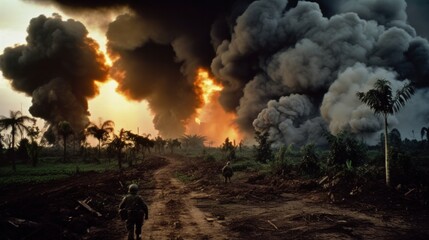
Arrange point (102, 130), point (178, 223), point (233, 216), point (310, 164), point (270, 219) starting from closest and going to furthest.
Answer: point (178, 223)
point (270, 219)
point (233, 216)
point (310, 164)
point (102, 130)

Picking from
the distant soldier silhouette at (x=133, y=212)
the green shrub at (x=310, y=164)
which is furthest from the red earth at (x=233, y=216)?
the green shrub at (x=310, y=164)

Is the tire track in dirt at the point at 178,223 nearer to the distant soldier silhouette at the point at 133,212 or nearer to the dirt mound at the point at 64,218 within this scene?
the distant soldier silhouette at the point at 133,212

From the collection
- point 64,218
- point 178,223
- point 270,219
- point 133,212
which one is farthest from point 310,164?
point 133,212

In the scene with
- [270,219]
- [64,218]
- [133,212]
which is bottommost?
[270,219]

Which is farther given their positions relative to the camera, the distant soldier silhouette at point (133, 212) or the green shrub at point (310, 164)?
the green shrub at point (310, 164)

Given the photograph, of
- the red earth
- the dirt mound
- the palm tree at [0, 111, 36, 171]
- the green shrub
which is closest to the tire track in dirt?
the red earth

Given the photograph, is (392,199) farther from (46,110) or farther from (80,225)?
(46,110)

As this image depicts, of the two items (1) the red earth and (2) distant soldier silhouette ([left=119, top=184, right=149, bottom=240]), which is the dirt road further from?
(2) distant soldier silhouette ([left=119, top=184, right=149, bottom=240])

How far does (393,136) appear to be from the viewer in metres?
76.8

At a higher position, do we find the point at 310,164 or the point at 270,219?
the point at 310,164

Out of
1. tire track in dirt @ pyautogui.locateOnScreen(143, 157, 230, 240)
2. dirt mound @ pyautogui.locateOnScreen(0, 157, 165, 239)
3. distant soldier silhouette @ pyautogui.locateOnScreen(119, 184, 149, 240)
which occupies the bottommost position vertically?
tire track in dirt @ pyautogui.locateOnScreen(143, 157, 230, 240)

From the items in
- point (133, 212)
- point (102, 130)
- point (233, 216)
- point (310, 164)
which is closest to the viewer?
point (133, 212)

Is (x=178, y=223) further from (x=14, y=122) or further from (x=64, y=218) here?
(x=14, y=122)

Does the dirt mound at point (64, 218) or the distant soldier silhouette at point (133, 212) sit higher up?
the distant soldier silhouette at point (133, 212)
